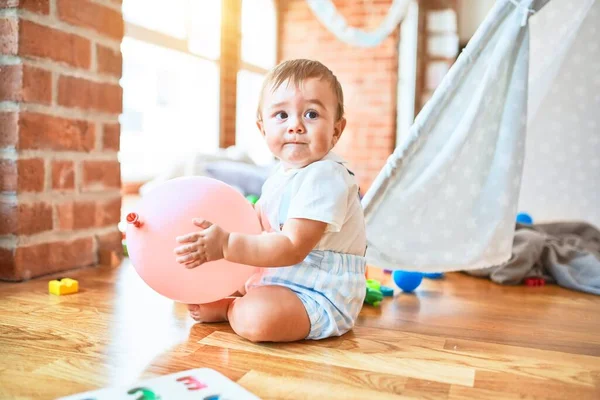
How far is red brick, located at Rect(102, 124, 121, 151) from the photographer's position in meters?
1.58

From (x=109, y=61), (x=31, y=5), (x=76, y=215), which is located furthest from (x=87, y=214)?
(x=31, y=5)

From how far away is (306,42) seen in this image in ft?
14.5

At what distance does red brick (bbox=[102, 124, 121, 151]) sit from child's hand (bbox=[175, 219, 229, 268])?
0.82 m

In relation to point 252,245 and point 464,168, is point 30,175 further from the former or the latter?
point 464,168

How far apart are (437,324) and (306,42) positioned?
3608 millimetres

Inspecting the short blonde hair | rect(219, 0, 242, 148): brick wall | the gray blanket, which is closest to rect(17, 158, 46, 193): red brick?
the short blonde hair

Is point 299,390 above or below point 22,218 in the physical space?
below

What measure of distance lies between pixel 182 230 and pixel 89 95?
76cm

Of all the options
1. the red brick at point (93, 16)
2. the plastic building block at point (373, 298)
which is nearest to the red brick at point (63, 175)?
the red brick at point (93, 16)

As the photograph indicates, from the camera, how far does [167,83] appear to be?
315 cm

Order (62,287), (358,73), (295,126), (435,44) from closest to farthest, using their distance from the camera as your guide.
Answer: (295,126)
(62,287)
(358,73)
(435,44)

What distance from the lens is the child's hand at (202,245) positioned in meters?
0.85

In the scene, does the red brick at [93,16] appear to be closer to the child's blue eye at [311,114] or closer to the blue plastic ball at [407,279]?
the child's blue eye at [311,114]

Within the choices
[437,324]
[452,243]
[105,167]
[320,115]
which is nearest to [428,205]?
[452,243]
